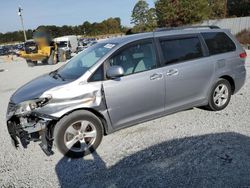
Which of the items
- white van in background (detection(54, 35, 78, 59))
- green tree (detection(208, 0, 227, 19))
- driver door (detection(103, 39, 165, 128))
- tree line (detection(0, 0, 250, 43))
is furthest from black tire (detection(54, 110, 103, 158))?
green tree (detection(208, 0, 227, 19))

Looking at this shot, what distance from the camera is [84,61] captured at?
15.4ft

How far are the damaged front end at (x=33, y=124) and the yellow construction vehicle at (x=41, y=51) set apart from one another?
15.9 m

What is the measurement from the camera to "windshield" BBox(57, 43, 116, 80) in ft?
14.0

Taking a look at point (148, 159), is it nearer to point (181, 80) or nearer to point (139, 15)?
point (181, 80)

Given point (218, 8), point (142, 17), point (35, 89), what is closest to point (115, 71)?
point (35, 89)

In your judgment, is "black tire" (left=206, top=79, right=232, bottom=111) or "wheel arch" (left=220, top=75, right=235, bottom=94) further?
"wheel arch" (left=220, top=75, right=235, bottom=94)

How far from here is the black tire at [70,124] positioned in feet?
12.6

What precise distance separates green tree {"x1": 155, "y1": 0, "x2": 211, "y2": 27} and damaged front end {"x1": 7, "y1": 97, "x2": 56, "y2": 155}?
1253 inches

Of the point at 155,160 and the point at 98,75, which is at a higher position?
the point at 98,75

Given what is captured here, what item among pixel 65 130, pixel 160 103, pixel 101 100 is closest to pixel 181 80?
pixel 160 103

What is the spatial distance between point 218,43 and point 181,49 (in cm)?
98

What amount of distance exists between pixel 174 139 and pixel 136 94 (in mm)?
976

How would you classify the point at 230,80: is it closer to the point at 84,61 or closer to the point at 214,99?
the point at 214,99

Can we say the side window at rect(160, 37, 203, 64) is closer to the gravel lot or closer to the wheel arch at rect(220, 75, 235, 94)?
the wheel arch at rect(220, 75, 235, 94)
